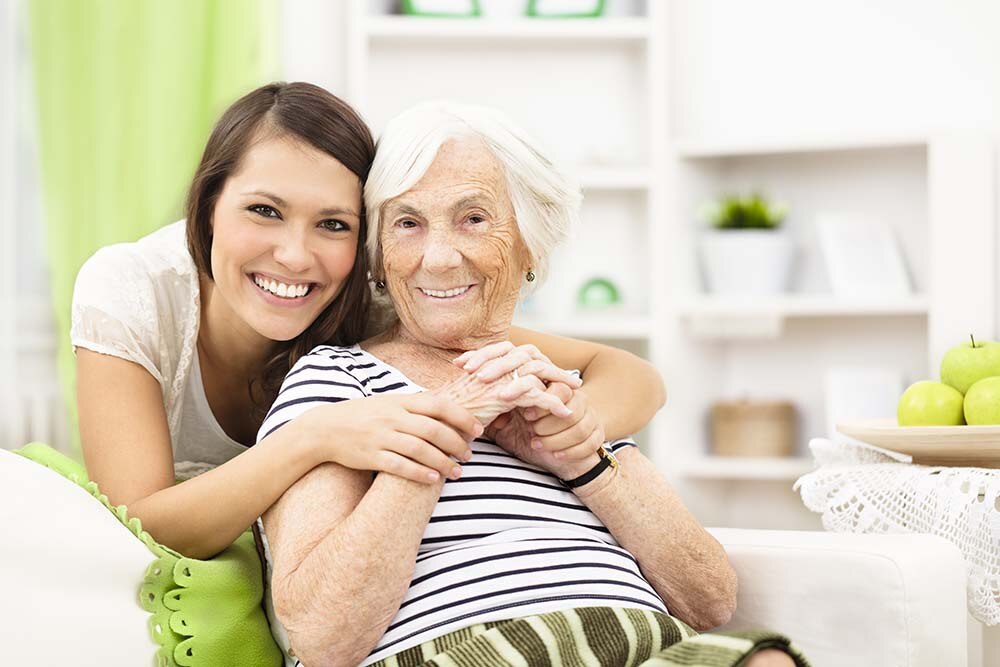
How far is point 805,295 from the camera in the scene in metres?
3.84

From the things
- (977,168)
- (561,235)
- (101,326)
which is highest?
(977,168)

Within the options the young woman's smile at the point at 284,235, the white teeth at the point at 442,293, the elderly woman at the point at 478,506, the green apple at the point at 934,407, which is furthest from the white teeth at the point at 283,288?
the green apple at the point at 934,407

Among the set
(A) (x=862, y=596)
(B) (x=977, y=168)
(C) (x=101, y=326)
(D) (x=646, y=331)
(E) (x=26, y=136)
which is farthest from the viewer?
(D) (x=646, y=331)

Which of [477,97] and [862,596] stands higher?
[477,97]

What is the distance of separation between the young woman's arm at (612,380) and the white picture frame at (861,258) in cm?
196

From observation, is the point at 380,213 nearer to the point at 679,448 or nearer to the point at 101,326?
the point at 101,326

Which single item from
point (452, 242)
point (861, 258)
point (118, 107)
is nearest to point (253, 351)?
point (452, 242)

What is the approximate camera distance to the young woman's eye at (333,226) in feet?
5.29

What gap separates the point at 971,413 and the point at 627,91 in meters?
2.42

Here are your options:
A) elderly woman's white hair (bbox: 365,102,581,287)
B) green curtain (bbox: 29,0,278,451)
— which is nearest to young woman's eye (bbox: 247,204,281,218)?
elderly woman's white hair (bbox: 365,102,581,287)

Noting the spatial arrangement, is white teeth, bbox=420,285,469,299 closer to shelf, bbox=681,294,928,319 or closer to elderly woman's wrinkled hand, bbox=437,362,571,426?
elderly woman's wrinkled hand, bbox=437,362,571,426

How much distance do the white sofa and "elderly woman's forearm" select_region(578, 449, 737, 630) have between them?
8 cm

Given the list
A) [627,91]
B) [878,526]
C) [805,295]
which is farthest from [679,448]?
[878,526]

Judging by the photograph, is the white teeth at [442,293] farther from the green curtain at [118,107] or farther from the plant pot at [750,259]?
the plant pot at [750,259]
